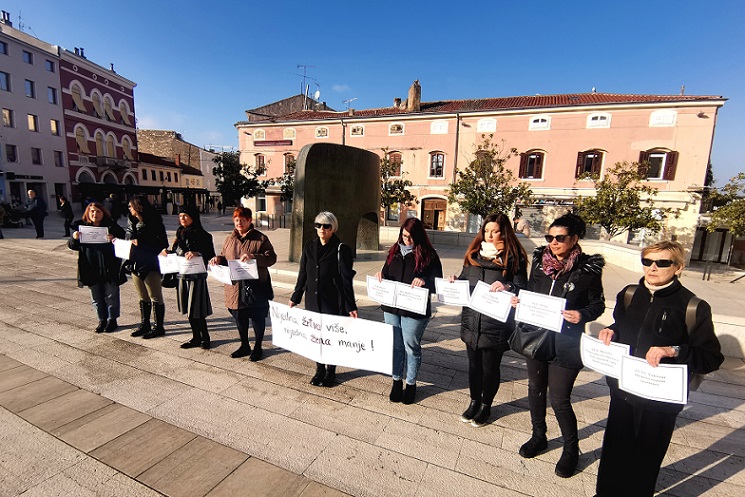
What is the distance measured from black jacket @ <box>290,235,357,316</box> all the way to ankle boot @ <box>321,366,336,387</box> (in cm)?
72

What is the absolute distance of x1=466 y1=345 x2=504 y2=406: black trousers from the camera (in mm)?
2977

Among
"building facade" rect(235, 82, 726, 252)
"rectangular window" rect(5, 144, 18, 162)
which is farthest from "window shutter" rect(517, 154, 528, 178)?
"rectangular window" rect(5, 144, 18, 162)

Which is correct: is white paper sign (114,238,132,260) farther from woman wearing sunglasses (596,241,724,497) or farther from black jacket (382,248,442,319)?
woman wearing sunglasses (596,241,724,497)

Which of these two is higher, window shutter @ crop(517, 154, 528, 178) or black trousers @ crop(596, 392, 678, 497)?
window shutter @ crop(517, 154, 528, 178)

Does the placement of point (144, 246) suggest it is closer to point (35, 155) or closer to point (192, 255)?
point (192, 255)

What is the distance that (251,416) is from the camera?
321 cm

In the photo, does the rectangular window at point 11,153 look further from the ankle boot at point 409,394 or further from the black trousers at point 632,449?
the black trousers at point 632,449

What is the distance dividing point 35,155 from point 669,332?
40106mm

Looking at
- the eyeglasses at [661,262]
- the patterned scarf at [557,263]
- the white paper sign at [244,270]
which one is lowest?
the white paper sign at [244,270]

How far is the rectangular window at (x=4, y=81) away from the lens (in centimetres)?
2542

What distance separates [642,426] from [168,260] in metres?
5.14

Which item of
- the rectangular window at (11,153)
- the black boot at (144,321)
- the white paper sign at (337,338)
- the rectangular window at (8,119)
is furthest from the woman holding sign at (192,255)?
the rectangular window at (8,119)

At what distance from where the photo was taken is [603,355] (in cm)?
224

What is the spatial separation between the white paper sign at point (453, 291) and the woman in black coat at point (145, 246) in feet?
12.2
